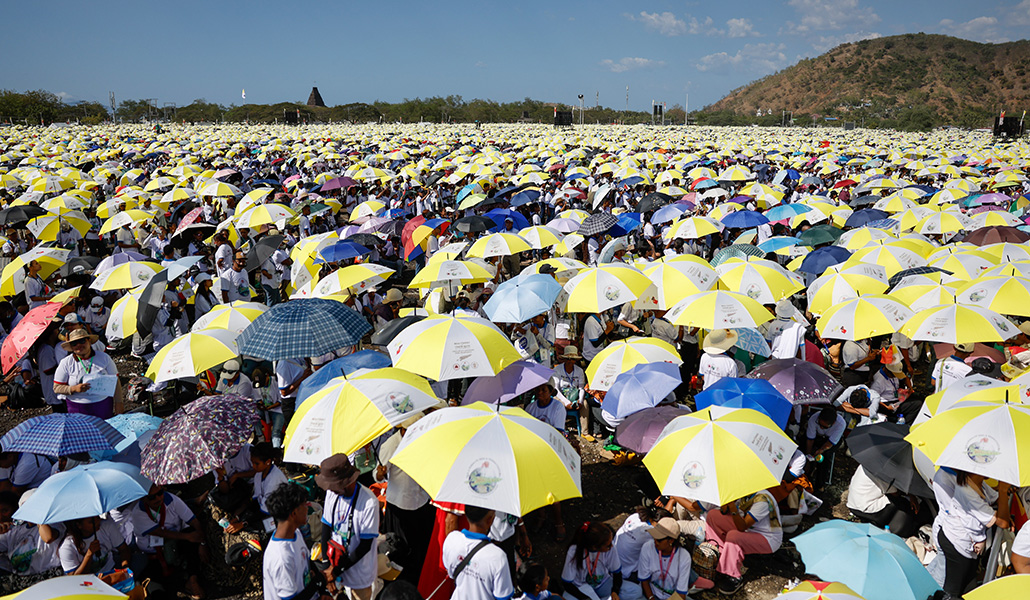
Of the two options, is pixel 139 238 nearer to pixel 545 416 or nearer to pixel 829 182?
pixel 545 416

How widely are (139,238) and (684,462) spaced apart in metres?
12.8

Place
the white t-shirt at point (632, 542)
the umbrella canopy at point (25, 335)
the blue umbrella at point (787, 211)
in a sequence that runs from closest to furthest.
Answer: the white t-shirt at point (632, 542) → the umbrella canopy at point (25, 335) → the blue umbrella at point (787, 211)

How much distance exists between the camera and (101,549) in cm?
Result: 388

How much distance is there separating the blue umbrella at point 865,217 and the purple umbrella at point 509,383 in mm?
9719

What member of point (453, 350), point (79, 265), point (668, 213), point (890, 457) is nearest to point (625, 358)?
point (453, 350)

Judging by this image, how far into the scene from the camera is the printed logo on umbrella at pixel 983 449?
143 inches

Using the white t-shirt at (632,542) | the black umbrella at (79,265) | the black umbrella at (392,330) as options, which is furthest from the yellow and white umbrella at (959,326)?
the black umbrella at (79,265)

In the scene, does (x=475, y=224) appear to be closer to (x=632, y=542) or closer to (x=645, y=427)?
(x=645, y=427)

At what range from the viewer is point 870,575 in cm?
333

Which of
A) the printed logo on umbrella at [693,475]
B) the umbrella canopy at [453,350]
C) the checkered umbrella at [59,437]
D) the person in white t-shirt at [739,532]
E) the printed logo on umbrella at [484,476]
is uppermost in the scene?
the umbrella canopy at [453,350]

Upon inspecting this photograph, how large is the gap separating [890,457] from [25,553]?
6234 mm

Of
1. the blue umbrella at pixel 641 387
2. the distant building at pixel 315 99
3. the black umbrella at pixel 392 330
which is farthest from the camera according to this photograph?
the distant building at pixel 315 99

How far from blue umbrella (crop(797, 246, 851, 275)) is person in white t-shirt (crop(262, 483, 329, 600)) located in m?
8.35

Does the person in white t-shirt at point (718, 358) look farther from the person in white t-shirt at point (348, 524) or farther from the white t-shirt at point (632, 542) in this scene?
the person in white t-shirt at point (348, 524)
